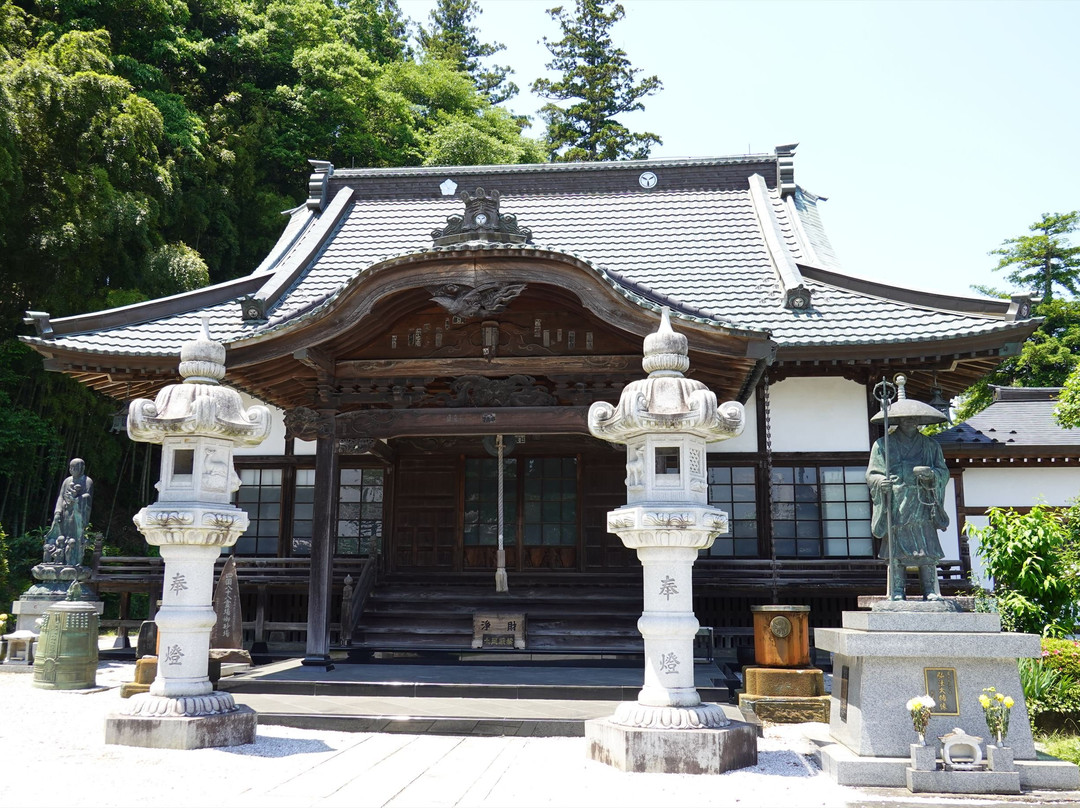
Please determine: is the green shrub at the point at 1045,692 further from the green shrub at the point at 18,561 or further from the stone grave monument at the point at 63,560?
the green shrub at the point at 18,561

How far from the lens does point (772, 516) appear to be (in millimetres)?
12414

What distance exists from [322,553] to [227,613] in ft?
4.76

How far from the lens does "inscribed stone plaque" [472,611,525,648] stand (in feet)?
38.3

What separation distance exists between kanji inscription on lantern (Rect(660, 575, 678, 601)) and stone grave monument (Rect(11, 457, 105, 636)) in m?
9.53

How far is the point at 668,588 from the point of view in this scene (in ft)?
22.1

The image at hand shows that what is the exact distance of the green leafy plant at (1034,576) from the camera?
33.7ft

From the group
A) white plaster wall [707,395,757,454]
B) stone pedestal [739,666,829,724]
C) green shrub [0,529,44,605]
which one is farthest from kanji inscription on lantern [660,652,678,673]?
green shrub [0,529,44,605]

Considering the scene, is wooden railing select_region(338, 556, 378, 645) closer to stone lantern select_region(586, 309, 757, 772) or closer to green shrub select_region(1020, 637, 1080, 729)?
stone lantern select_region(586, 309, 757, 772)

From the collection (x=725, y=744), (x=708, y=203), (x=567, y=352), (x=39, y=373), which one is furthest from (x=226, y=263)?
(x=725, y=744)

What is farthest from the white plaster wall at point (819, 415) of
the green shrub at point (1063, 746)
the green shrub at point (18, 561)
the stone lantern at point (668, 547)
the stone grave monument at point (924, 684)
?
the green shrub at point (18, 561)

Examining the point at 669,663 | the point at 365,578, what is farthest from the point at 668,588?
the point at 365,578

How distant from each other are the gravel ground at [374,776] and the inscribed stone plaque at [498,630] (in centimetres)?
404

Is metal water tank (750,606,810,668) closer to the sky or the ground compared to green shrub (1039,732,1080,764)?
closer to the sky

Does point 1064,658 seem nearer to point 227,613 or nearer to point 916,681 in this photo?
point 916,681
